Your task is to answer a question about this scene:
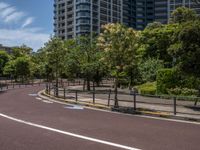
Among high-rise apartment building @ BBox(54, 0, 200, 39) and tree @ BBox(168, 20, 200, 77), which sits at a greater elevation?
high-rise apartment building @ BBox(54, 0, 200, 39)

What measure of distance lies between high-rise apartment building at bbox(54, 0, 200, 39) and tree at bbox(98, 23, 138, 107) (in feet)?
453

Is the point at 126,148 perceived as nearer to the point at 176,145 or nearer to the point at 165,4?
the point at 176,145

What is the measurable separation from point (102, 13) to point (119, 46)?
515 feet

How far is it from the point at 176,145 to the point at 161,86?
79.4 feet

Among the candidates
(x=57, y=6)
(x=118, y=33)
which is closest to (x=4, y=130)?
(x=118, y=33)

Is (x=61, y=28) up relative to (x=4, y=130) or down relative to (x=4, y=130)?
up

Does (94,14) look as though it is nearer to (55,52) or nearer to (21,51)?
(21,51)

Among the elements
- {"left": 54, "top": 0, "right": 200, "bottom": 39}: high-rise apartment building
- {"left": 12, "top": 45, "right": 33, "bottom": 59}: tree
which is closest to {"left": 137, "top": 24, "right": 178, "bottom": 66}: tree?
{"left": 12, "top": 45, "right": 33, "bottom": 59}: tree

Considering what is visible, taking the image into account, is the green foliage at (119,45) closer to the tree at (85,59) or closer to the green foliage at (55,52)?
the green foliage at (55,52)

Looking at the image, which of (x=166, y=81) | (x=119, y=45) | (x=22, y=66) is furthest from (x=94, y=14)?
(x=119, y=45)

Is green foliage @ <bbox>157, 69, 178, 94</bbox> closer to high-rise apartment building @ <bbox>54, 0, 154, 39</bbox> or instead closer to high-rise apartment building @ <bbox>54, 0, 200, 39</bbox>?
high-rise apartment building @ <bbox>54, 0, 154, 39</bbox>

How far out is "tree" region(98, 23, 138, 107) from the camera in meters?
24.3

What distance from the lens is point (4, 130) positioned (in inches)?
569

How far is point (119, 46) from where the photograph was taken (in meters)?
24.3
